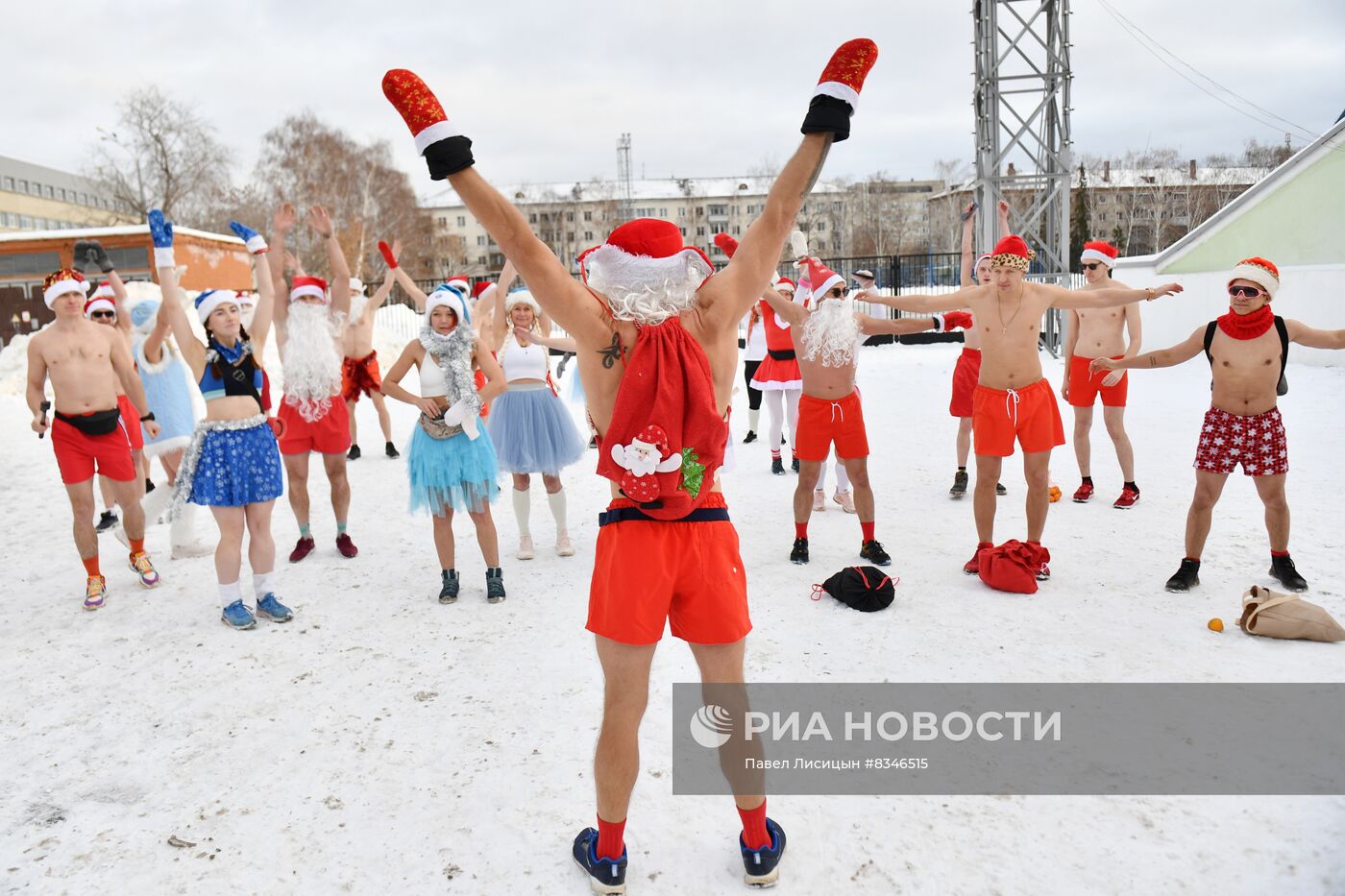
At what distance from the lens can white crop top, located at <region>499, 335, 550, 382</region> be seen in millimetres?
6145

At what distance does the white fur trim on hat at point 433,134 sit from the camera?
209cm

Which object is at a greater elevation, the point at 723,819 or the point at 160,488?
the point at 160,488

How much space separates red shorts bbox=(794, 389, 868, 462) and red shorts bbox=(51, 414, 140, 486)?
488 centimetres

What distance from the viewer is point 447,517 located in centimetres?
508

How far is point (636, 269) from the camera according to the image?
233 centimetres

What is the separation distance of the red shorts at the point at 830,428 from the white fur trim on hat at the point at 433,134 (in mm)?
3876

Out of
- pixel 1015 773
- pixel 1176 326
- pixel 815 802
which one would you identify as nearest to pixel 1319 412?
pixel 1176 326

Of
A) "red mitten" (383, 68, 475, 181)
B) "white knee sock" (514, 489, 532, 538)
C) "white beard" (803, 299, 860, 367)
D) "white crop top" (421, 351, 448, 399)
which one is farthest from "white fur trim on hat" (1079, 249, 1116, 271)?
"red mitten" (383, 68, 475, 181)

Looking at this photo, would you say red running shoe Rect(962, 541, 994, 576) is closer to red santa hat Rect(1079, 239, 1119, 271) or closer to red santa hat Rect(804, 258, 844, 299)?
red santa hat Rect(804, 258, 844, 299)

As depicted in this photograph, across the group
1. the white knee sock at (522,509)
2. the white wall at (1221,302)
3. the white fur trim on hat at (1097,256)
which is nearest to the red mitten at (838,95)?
the white knee sock at (522,509)

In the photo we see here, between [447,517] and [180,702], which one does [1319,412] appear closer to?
[447,517]

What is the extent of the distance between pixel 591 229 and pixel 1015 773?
66.1 meters

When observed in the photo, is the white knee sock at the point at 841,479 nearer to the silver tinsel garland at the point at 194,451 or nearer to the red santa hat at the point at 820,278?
the red santa hat at the point at 820,278

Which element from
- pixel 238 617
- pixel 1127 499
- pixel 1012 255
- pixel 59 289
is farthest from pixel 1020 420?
pixel 59 289
